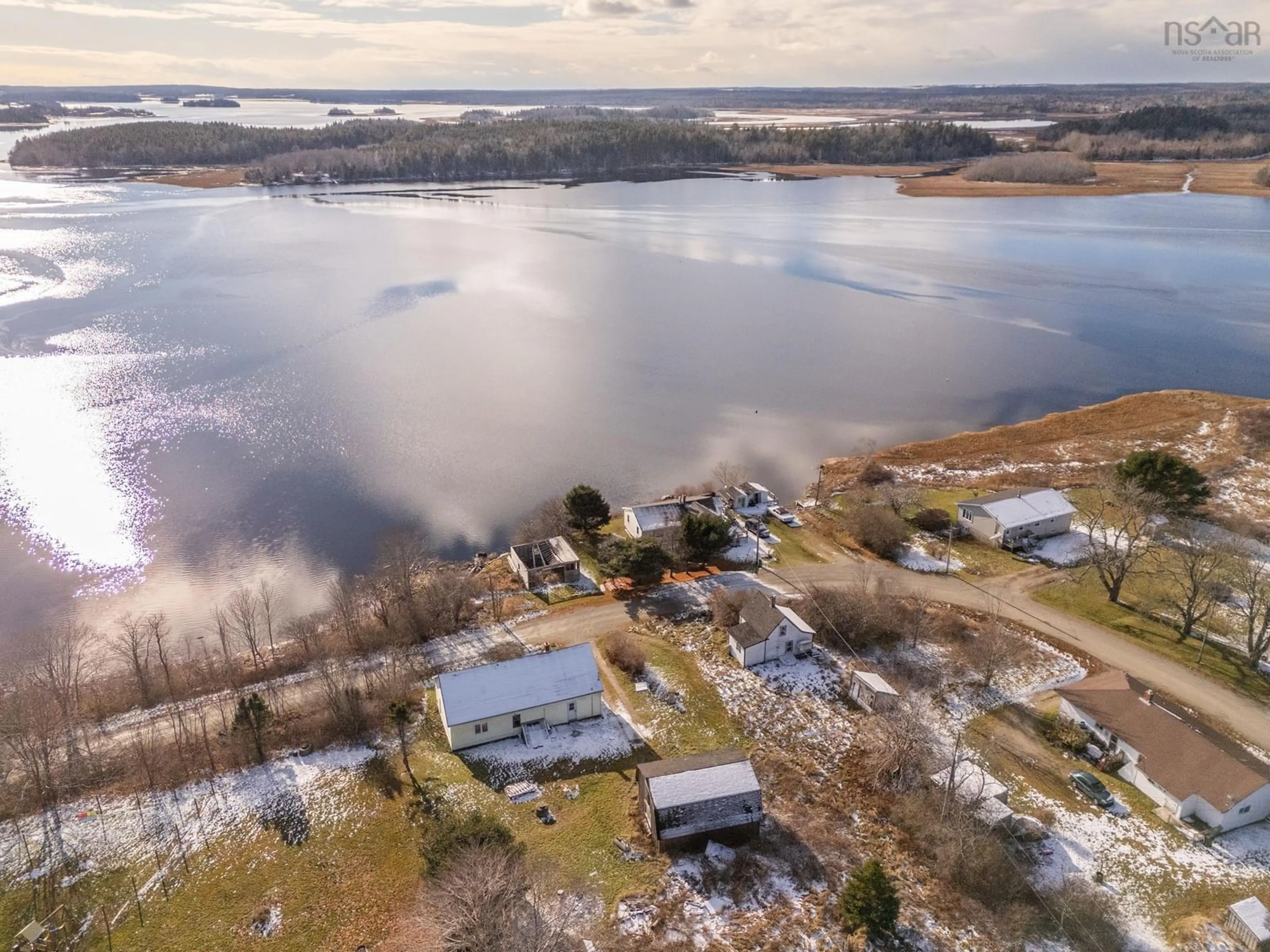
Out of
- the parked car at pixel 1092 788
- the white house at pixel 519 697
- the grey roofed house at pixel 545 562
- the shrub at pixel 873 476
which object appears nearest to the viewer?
the parked car at pixel 1092 788

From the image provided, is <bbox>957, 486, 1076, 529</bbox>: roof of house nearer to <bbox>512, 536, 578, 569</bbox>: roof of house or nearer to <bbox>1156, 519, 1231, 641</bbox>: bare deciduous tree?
<bbox>1156, 519, 1231, 641</bbox>: bare deciduous tree

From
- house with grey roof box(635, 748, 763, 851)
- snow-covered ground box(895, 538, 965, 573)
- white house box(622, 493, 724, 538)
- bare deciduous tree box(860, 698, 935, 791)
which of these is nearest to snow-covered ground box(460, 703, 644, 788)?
house with grey roof box(635, 748, 763, 851)

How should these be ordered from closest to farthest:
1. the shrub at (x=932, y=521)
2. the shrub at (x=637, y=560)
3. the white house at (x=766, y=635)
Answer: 1. the white house at (x=766, y=635)
2. the shrub at (x=637, y=560)
3. the shrub at (x=932, y=521)

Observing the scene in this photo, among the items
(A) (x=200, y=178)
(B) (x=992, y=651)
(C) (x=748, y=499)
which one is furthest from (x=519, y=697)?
(A) (x=200, y=178)

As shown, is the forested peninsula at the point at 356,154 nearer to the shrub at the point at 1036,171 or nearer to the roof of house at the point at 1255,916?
the shrub at the point at 1036,171

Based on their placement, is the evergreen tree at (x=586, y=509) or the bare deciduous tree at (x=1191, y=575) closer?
the bare deciduous tree at (x=1191, y=575)

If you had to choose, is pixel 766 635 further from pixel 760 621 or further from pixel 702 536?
pixel 702 536

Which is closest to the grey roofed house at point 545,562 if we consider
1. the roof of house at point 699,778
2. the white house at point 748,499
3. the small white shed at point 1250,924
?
the white house at point 748,499
